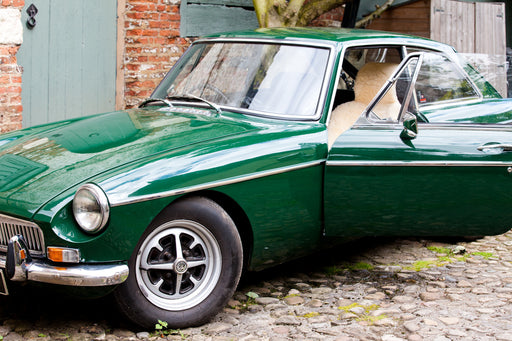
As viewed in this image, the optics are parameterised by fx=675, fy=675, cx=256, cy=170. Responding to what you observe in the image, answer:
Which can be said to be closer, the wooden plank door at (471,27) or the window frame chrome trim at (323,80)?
the window frame chrome trim at (323,80)

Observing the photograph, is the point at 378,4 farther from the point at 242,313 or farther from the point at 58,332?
the point at 58,332

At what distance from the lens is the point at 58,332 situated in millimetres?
3455

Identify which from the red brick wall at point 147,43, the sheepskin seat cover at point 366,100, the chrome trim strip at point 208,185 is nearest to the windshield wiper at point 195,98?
the chrome trim strip at point 208,185

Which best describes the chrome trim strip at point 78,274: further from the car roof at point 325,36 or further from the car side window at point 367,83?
the car roof at point 325,36

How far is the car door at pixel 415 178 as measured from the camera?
13.2 feet

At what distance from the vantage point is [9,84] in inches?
276

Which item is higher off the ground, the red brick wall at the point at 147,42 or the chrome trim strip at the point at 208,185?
the red brick wall at the point at 147,42

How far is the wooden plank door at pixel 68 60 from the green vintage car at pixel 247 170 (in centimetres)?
312

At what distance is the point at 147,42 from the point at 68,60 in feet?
3.33

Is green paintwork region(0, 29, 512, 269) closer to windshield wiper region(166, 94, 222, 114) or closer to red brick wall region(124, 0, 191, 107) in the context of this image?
windshield wiper region(166, 94, 222, 114)

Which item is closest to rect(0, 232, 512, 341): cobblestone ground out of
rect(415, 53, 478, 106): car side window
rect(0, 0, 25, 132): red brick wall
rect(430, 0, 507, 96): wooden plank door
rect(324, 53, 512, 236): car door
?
rect(324, 53, 512, 236): car door

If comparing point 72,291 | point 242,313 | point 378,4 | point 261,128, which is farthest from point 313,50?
point 378,4

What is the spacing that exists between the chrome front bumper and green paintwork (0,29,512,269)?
59 millimetres

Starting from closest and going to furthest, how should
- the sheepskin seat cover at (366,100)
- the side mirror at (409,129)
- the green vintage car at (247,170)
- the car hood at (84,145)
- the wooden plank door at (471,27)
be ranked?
the green vintage car at (247,170) → the car hood at (84,145) → the side mirror at (409,129) → the sheepskin seat cover at (366,100) → the wooden plank door at (471,27)
